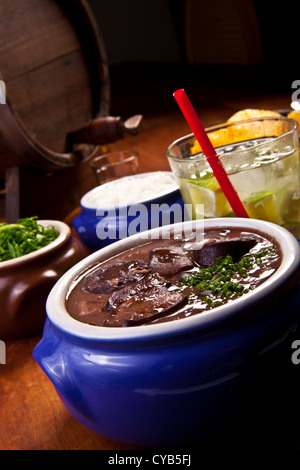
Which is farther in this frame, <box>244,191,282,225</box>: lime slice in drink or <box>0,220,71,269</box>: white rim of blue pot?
<box>0,220,71,269</box>: white rim of blue pot

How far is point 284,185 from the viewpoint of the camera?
1.01 meters

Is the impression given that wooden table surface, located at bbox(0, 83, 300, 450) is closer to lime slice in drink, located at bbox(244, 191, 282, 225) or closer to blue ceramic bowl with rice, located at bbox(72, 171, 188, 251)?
blue ceramic bowl with rice, located at bbox(72, 171, 188, 251)

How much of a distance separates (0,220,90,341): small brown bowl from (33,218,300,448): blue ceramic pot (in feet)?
1.33

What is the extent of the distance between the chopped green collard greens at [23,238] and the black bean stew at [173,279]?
0.30 metres

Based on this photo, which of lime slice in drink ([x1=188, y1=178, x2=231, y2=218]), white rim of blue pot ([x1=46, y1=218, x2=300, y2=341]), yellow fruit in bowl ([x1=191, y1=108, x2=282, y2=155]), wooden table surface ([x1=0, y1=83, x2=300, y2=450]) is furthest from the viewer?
yellow fruit in bowl ([x1=191, y1=108, x2=282, y2=155])

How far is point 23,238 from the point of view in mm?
1194

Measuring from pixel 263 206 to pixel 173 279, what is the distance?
0.86 feet

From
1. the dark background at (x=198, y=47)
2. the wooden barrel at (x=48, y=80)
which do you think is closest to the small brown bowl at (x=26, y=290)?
the wooden barrel at (x=48, y=80)

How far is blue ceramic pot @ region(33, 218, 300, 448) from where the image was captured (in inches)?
25.1

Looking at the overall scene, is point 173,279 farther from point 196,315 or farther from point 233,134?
point 233,134

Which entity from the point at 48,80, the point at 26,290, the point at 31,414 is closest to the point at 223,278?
the point at 31,414

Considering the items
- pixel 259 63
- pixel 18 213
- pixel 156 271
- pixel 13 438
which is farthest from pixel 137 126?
pixel 259 63

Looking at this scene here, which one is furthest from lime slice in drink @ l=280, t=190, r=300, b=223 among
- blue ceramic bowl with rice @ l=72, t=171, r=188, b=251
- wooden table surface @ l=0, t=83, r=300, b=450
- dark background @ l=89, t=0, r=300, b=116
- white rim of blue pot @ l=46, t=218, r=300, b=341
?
dark background @ l=89, t=0, r=300, b=116
